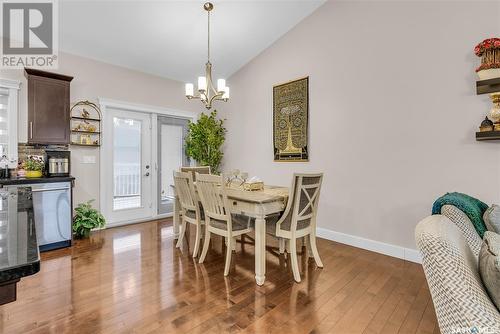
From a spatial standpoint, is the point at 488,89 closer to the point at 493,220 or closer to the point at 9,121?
the point at 493,220

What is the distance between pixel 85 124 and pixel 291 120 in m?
3.35

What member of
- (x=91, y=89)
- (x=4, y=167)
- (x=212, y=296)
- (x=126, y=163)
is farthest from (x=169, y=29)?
(x=212, y=296)

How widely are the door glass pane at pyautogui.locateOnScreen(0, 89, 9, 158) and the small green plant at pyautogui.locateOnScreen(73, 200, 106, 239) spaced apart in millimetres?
1188

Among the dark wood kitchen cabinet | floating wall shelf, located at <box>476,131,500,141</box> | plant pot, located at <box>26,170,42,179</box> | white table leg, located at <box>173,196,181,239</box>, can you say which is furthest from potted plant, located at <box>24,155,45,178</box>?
floating wall shelf, located at <box>476,131,500,141</box>

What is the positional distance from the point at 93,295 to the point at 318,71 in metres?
3.89

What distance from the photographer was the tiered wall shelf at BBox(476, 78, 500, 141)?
2.25 m

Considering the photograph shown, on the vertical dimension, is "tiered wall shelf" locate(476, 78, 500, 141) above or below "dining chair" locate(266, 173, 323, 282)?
above

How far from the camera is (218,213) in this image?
262 cm

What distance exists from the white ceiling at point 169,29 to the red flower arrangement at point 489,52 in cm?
224

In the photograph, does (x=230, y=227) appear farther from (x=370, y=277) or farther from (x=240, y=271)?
(x=370, y=277)

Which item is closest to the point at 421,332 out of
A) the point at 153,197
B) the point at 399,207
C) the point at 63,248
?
the point at 399,207

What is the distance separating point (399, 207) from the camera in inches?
118

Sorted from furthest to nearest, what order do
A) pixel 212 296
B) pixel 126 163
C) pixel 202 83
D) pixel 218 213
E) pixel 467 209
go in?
1. pixel 126 163
2. pixel 202 83
3. pixel 218 213
4. pixel 212 296
5. pixel 467 209

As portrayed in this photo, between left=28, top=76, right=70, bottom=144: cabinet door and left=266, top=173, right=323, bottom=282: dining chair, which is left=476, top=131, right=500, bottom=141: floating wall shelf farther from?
left=28, top=76, right=70, bottom=144: cabinet door
